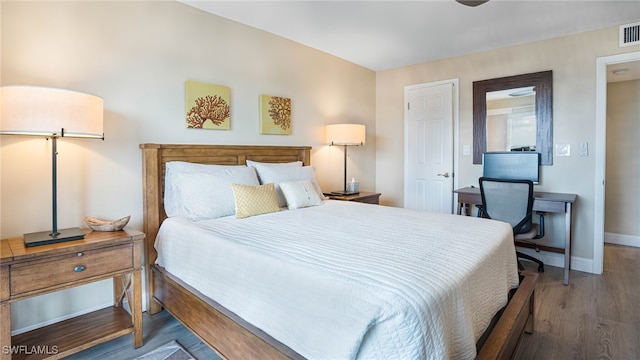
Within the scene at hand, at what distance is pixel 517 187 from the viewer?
9.88ft

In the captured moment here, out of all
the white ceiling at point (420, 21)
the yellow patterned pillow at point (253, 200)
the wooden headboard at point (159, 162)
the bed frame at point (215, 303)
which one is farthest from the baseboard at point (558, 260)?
the wooden headboard at point (159, 162)

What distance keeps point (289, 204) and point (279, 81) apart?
1.46 metres

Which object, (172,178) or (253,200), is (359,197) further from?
(172,178)

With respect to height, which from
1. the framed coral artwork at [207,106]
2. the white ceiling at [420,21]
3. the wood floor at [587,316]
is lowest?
the wood floor at [587,316]

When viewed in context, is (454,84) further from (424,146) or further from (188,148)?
(188,148)

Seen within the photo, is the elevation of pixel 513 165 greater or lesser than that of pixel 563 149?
lesser

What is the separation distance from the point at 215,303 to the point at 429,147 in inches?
139

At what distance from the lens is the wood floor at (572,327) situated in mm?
1956

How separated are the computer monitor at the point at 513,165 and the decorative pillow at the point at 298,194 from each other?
2.23 metres

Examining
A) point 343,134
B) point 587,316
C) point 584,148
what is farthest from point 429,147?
point 587,316

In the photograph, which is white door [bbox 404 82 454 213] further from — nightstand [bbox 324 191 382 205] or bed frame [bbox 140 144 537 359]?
bed frame [bbox 140 144 537 359]

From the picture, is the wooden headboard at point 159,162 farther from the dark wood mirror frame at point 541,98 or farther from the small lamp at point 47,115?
the dark wood mirror frame at point 541,98

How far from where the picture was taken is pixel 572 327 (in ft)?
7.36

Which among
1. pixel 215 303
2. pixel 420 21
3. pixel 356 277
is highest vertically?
pixel 420 21
